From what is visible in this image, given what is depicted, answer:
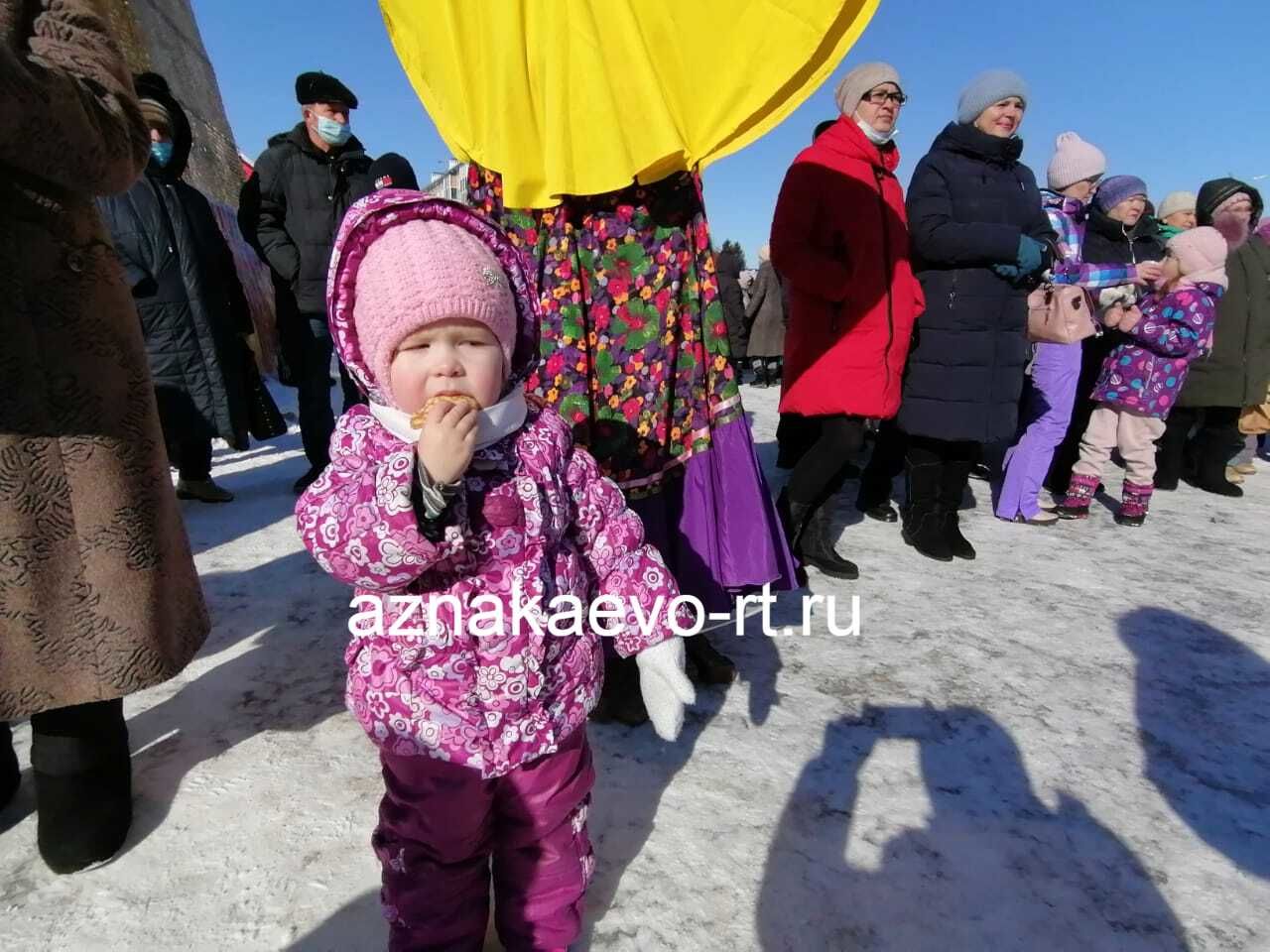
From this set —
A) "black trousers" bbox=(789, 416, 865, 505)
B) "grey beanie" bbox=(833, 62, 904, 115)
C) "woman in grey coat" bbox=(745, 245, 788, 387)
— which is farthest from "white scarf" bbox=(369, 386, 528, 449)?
"woman in grey coat" bbox=(745, 245, 788, 387)

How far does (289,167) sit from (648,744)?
3.57 meters

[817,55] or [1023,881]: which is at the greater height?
[817,55]

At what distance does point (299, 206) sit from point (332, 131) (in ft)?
1.46

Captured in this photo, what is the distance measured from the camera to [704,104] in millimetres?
1527

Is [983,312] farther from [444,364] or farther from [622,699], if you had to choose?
[444,364]

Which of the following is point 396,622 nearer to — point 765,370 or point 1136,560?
point 1136,560

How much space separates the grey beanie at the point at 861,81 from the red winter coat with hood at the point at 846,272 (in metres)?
0.07

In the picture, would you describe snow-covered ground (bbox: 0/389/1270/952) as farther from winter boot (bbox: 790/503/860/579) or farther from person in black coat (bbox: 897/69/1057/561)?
person in black coat (bbox: 897/69/1057/561)

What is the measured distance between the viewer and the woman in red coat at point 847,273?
2.56 meters

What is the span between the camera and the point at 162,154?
3.16 m

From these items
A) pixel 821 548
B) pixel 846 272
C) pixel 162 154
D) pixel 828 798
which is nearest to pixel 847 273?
pixel 846 272

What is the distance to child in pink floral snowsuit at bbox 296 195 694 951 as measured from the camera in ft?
3.39

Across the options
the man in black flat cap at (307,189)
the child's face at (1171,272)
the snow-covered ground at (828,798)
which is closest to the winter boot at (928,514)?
the snow-covered ground at (828,798)

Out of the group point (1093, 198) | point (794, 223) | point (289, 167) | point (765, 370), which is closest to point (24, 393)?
point (794, 223)
